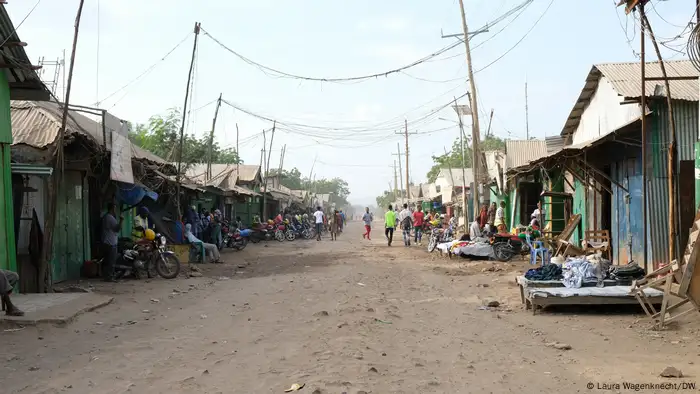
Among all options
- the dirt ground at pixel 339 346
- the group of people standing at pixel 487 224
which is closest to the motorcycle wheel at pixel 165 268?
the dirt ground at pixel 339 346

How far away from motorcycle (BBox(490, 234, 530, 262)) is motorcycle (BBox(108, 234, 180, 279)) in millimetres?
9615

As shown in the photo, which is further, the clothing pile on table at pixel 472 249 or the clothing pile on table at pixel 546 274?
the clothing pile on table at pixel 472 249

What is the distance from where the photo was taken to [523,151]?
30.1m

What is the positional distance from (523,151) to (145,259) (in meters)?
19.2

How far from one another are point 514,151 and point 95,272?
19886mm

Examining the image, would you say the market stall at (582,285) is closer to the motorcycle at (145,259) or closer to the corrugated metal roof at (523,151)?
the motorcycle at (145,259)

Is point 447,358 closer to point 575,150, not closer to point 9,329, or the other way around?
point 9,329

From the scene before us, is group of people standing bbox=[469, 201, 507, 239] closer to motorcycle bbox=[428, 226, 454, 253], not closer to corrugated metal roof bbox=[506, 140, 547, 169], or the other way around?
motorcycle bbox=[428, 226, 454, 253]

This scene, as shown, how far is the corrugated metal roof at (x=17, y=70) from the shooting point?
1145 cm

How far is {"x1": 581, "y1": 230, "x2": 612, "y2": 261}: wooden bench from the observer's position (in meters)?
15.6

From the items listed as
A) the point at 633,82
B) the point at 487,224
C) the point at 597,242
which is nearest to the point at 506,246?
the point at 487,224

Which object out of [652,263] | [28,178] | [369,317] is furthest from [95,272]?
[652,263]

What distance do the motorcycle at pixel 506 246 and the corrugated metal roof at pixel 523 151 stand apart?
831 cm

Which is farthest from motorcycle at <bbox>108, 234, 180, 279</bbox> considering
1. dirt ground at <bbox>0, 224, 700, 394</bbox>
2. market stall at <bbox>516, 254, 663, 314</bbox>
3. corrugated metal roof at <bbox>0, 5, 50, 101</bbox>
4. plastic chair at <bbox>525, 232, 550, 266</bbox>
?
plastic chair at <bbox>525, 232, 550, 266</bbox>
